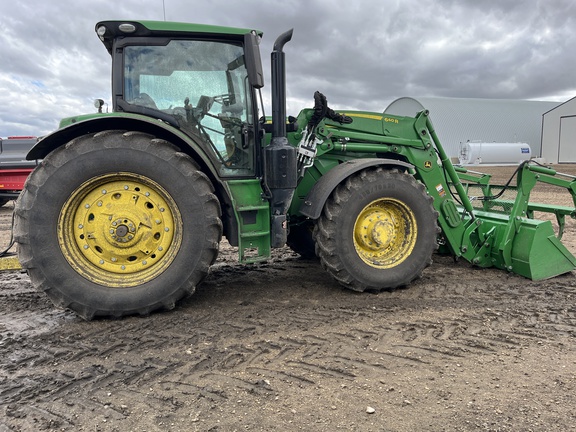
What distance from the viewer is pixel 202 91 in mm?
3834

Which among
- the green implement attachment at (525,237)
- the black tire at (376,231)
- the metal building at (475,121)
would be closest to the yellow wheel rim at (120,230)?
the black tire at (376,231)

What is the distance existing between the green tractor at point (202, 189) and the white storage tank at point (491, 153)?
30.1 meters

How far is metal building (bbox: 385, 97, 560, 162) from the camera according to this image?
39.7m

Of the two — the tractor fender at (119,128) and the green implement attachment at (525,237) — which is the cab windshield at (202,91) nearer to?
the tractor fender at (119,128)

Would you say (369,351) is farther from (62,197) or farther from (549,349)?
(62,197)

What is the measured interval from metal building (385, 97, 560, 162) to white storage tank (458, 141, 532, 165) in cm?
636

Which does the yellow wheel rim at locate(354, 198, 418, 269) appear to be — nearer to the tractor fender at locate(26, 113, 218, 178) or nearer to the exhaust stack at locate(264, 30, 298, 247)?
the exhaust stack at locate(264, 30, 298, 247)

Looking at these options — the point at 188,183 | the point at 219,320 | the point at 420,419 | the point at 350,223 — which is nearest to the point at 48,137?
the point at 188,183

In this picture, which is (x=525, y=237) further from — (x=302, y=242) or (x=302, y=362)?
(x=302, y=362)

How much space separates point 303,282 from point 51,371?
253 cm

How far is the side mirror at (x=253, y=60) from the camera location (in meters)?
3.65

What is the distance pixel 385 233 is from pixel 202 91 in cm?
213

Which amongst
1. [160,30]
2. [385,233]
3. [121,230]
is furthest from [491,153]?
[121,230]

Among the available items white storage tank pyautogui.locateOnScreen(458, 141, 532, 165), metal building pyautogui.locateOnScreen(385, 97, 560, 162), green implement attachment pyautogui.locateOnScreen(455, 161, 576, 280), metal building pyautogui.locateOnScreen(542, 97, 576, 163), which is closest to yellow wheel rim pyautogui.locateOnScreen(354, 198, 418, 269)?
green implement attachment pyautogui.locateOnScreen(455, 161, 576, 280)
